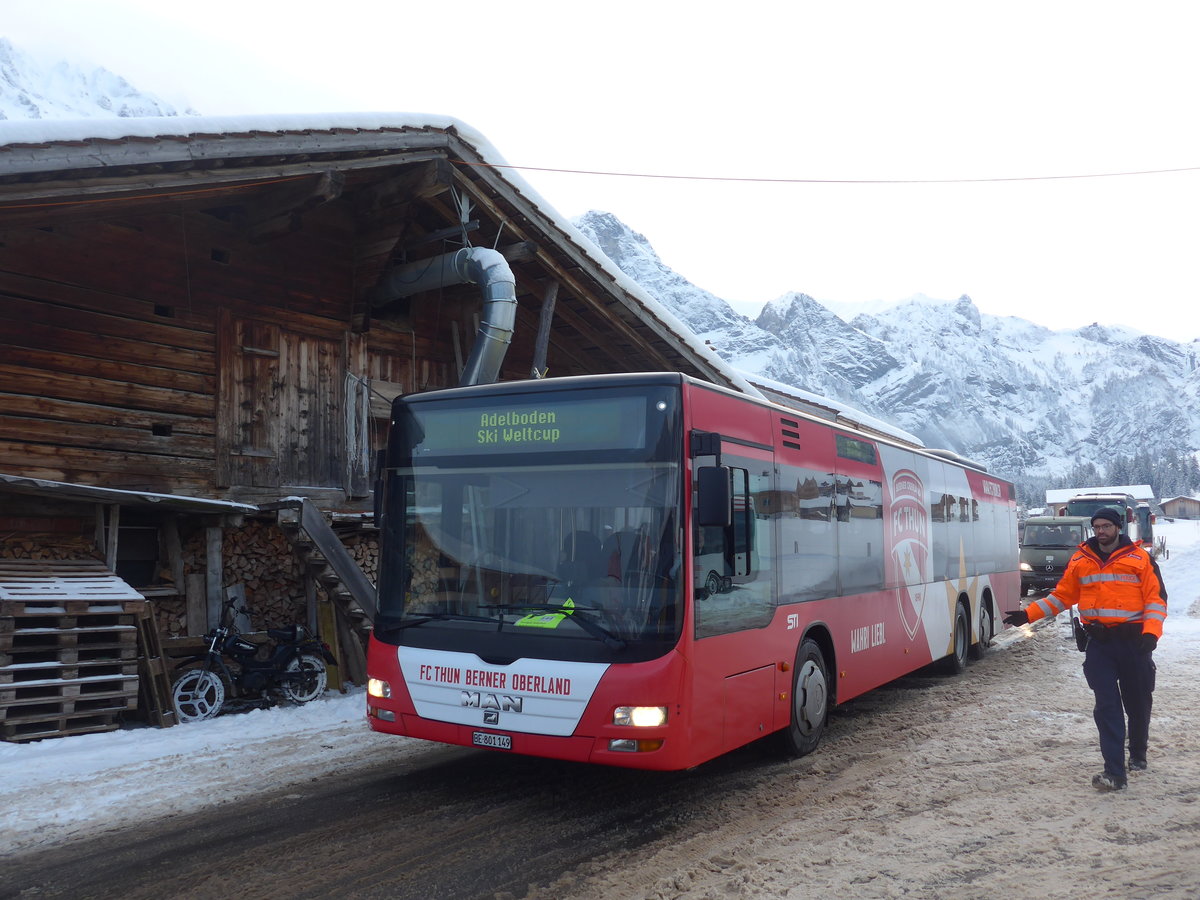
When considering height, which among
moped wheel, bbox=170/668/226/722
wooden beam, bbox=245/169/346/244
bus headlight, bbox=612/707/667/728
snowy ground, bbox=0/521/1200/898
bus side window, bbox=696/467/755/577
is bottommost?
snowy ground, bbox=0/521/1200/898

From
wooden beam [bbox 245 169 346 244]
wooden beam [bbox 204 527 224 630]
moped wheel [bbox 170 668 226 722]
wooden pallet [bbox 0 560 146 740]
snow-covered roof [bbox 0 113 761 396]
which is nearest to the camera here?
snow-covered roof [bbox 0 113 761 396]

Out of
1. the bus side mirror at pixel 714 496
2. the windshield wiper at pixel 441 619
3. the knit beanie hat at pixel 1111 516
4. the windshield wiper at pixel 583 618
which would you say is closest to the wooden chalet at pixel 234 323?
the windshield wiper at pixel 441 619

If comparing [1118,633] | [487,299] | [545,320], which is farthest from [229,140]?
[1118,633]

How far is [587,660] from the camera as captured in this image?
18.1ft

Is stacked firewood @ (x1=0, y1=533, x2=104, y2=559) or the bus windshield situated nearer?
the bus windshield

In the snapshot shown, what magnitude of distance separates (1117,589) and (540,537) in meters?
4.08

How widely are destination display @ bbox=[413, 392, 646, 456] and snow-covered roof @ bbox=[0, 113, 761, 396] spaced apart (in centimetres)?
435

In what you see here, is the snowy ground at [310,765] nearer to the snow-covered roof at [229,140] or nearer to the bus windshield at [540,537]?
the bus windshield at [540,537]

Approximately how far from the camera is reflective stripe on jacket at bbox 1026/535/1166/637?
6422mm

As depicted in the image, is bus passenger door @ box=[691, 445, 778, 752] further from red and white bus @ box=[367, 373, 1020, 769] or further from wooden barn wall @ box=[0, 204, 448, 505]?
wooden barn wall @ box=[0, 204, 448, 505]

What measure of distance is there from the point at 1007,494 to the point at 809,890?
12.6 meters

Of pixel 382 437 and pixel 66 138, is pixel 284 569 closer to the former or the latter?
pixel 382 437

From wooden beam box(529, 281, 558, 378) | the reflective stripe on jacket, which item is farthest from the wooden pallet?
the reflective stripe on jacket

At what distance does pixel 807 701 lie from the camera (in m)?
7.39
